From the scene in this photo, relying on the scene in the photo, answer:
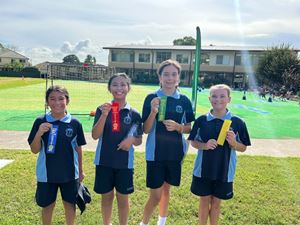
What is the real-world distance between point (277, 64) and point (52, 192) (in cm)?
3720

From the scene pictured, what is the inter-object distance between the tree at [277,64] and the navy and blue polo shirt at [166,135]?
34934 millimetres

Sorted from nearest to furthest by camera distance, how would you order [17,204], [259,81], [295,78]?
[17,204] → [295,78] → [259,81]

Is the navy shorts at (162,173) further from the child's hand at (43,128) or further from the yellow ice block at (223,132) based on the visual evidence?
the child's hand at (43,128)

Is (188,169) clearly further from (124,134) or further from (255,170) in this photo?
(124,134)

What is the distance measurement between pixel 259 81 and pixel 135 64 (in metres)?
20.7

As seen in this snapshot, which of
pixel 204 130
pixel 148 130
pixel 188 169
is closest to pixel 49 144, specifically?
pixel 148 130

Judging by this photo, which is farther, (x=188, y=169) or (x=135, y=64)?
(x=135, y=64)

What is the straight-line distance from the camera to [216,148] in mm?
3473

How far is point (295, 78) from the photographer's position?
110ft

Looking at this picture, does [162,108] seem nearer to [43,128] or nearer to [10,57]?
[43,128]

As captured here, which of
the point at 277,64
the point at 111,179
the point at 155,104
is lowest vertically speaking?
the point at 111,179

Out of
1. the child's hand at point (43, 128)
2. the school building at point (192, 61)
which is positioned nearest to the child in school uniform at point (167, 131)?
the child's hand at point (43, 128)

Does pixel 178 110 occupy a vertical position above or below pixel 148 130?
above

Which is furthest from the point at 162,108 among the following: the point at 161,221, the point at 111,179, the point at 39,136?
the point at 161,221
